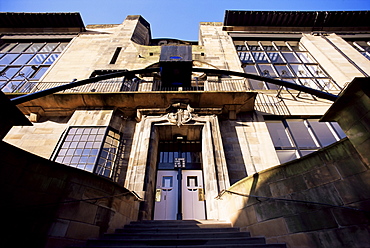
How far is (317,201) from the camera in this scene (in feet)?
9.38

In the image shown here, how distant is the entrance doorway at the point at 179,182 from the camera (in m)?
6.59

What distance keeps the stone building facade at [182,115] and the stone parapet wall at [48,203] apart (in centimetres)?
81

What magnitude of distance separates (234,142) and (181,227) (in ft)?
15.7

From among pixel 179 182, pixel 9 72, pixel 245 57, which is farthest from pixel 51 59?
pixel 245 57

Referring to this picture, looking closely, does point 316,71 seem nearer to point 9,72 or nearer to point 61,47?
point 61,47

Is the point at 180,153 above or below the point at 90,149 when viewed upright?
above

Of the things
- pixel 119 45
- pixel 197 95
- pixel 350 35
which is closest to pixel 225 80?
pixel 197 95

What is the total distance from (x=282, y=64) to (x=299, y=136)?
6.98m

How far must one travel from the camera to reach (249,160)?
7188 mm

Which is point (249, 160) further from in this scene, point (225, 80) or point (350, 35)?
point (350, 35)

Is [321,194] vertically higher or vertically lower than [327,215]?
higher

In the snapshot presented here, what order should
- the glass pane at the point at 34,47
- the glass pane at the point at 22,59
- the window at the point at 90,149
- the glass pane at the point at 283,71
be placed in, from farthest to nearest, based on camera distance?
the glass pane at the point at 34,47
the glass pane at the point at 22,59
the glass pane at the point at 283,71
the window at the point at 90,149

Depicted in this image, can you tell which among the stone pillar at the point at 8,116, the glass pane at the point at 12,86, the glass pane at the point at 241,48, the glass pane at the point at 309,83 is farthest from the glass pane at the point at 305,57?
the glass pane at the point at 12,86

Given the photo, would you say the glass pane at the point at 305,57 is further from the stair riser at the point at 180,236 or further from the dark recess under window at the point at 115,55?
the dark recess under window at the point at 115,55
